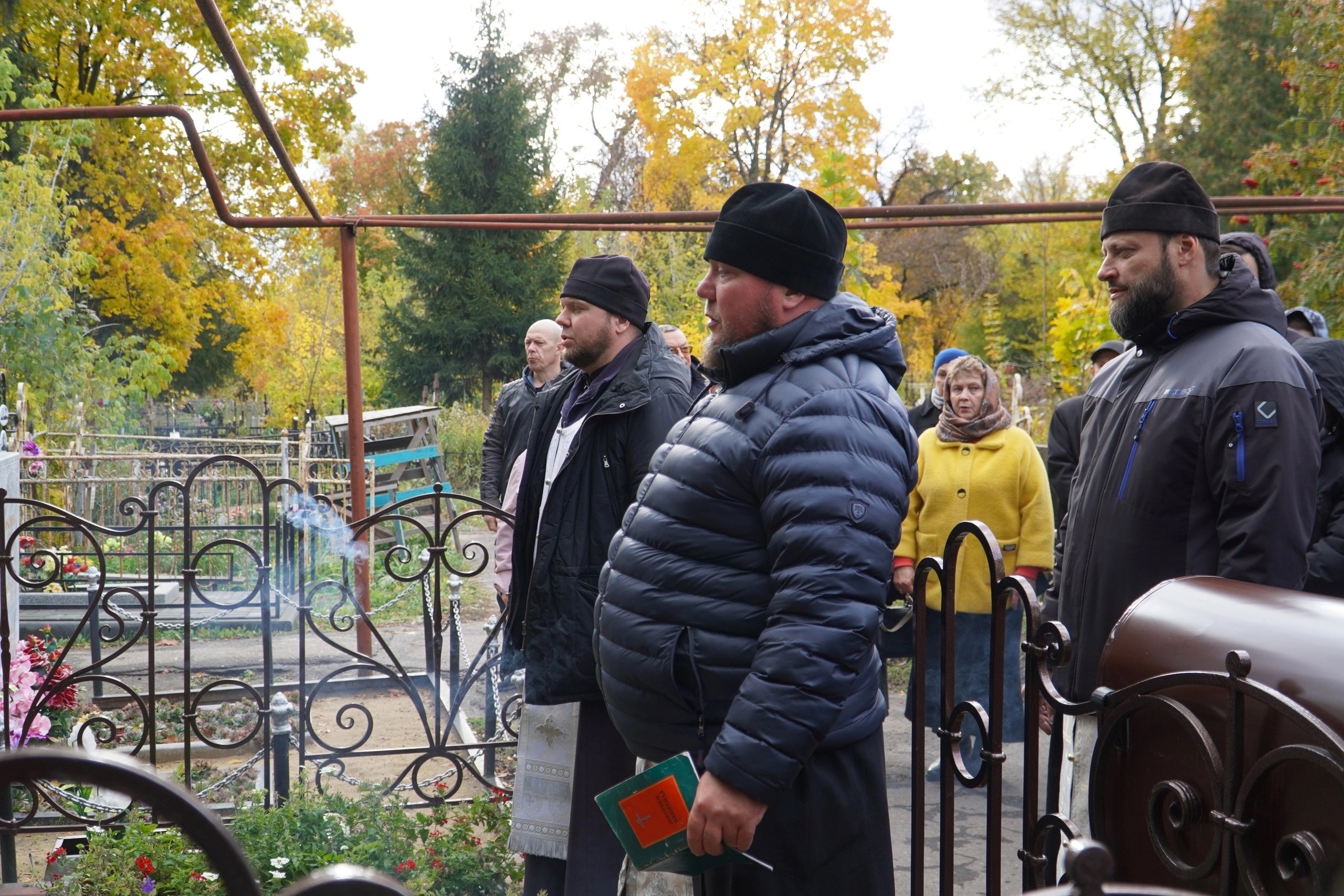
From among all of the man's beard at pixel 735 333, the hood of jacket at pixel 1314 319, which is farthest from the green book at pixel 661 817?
the hood of jacket at pixel 1314 319

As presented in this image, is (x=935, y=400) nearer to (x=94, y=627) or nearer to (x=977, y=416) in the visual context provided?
(x=977, y=416)

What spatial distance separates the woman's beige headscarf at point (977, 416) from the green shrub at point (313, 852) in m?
2.61

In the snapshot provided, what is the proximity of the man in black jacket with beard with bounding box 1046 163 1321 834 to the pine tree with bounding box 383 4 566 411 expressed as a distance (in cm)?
2353

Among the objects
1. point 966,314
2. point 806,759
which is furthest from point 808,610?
point 966,314

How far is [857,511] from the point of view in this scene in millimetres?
1986

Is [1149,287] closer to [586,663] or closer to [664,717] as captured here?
[664,717]

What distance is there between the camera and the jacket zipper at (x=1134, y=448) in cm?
250

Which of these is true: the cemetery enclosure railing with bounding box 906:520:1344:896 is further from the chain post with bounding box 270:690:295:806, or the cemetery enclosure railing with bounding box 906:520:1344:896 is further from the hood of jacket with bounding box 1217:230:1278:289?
the chain post with bounding box 270:690:295:806

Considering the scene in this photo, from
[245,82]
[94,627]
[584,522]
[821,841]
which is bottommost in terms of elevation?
[94,627]

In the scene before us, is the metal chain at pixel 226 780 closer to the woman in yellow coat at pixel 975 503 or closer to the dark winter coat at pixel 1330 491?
the woman in yellow coat at pixel 975 503

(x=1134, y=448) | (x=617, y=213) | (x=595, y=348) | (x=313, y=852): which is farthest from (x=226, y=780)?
(x=1134, y=448)

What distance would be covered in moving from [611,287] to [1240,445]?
6.13 feet

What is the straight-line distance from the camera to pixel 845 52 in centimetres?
2475

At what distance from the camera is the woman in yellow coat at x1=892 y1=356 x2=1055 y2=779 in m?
4.89
